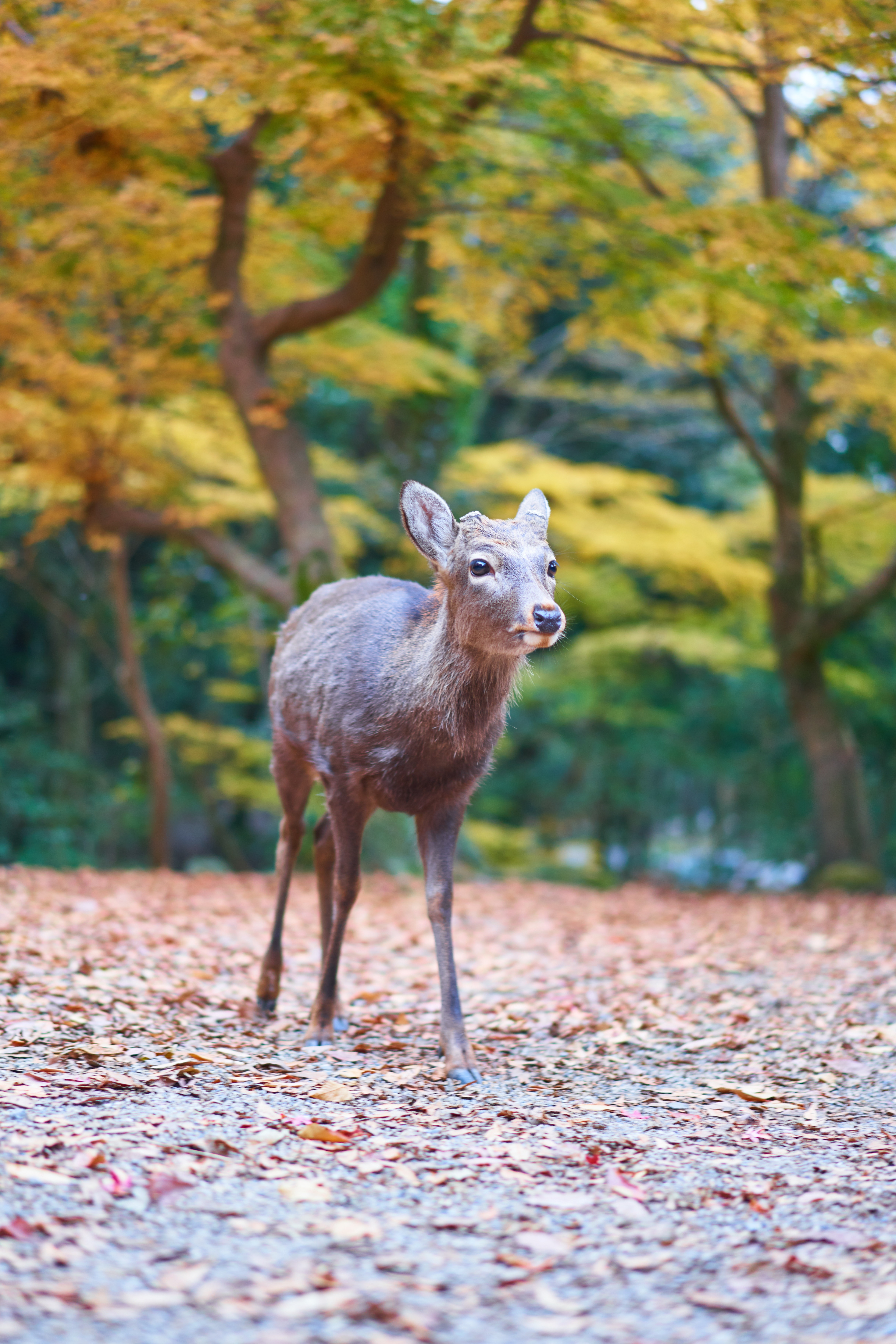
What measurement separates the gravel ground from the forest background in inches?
212

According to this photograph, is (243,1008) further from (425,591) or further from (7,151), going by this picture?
(7,151)

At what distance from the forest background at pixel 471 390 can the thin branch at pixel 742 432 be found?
160 mm

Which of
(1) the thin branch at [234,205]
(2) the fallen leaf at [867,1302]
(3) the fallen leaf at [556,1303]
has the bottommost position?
(3) the fallen leaf at [556,1303]

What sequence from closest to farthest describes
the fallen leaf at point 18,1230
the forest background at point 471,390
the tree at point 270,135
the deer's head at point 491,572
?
1. the fallen leaf at point 18,1230
2. the deer's head at point 491,572
3. the tree at point 270,135
4. the forest background at point 471,390

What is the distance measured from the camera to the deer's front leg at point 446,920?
464cm

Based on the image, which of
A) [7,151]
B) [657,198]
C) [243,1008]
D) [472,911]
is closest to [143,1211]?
[243,1008]

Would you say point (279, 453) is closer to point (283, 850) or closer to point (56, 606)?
point (56, 606)

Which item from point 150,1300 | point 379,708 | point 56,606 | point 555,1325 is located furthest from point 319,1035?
point 56,606

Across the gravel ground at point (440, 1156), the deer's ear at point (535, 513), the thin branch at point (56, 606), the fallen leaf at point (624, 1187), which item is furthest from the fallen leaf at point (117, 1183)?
the thin branch at point (56, 606)

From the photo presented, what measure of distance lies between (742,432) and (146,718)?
23.5ft

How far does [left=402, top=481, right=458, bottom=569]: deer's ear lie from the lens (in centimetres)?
457

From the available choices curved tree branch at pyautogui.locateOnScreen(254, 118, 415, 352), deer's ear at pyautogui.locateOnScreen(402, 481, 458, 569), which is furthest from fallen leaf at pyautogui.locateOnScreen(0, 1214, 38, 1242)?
curved tree branch at pyautogui.locateOnScreen(254, 118, 415, 352)

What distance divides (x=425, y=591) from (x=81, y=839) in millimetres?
12484

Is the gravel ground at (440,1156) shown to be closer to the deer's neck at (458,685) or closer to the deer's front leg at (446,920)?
the deer's front leg at (446,920)
